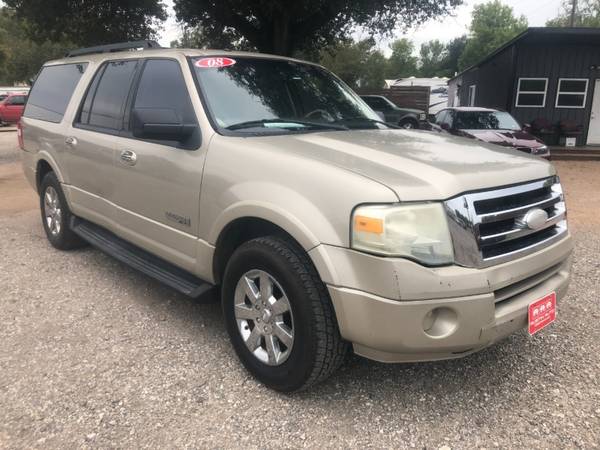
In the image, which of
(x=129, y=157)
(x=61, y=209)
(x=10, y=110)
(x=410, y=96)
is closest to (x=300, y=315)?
(x=129, y=157)

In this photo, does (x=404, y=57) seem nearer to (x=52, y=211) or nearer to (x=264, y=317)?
(x=52, y=211)

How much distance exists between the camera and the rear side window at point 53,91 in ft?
16.2

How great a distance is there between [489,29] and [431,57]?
34.6 m

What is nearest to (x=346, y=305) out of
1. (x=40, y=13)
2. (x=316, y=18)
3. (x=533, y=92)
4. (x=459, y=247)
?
(x=459, y=247)

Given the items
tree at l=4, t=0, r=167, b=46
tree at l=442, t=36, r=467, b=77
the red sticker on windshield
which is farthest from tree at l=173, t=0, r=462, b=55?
tree at l=442, t=36, r=467, b=77

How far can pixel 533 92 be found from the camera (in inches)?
678

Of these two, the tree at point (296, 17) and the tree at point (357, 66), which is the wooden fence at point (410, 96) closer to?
the tree at point (357, 66)

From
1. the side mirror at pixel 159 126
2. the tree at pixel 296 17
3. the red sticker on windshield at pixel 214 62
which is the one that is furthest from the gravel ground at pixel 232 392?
the tree at pixel 296 17

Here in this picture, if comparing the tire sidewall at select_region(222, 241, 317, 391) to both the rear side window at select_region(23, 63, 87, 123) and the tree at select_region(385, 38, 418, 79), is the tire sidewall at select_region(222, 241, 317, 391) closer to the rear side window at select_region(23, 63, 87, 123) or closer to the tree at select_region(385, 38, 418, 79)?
the rear side window at select_region(23, 63, 87, 123)

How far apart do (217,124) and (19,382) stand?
192cm

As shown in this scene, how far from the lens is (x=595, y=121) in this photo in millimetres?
17297

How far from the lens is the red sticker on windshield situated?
3520 mm

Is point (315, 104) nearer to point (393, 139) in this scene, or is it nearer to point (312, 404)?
point (393, 139)

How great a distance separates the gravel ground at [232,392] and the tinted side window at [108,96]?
4.92 feet
